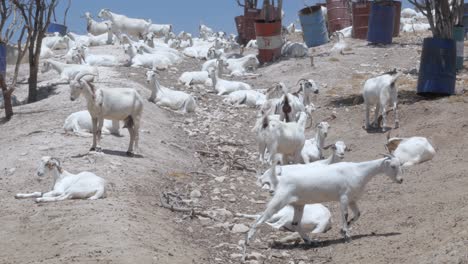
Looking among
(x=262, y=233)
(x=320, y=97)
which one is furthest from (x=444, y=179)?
(x=320, y=97)

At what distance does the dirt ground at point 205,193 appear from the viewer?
7.70m

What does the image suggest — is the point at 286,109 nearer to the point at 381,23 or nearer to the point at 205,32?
the point at 381,23

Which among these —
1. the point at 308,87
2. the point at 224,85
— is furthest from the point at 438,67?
the point at 224,85

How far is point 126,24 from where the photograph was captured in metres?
33.2

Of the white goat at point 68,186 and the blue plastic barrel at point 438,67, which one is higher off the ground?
the blue plastic barrel at point 438,67

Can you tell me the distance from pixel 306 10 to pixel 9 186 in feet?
62.4

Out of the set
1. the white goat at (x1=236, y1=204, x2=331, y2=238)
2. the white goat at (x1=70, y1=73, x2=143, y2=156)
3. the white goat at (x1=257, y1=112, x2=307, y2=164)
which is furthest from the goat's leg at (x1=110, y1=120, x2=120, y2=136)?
the white goat at (x1=236, y1=204, x2=331, y2=238)

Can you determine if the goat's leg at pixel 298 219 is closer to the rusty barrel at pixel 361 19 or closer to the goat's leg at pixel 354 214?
the goat's leg at pixel 354 214

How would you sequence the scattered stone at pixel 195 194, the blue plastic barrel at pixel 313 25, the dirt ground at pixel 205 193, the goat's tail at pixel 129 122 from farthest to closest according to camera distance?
the blue plastic barrel at pixel 313 25 → the goat's tail at pixel 129 122 → the scattered stone at pixel 195 194 → the dirt ground at pixel 205 193

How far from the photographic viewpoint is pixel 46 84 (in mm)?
20844

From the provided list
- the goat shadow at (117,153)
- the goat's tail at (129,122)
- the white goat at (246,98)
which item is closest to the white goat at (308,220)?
the goat shadow at (117,153)

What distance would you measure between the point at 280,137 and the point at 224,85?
9277mm

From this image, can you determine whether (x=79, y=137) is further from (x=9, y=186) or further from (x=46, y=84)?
(x=46, y=84)

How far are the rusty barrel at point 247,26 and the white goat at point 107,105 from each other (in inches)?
841
